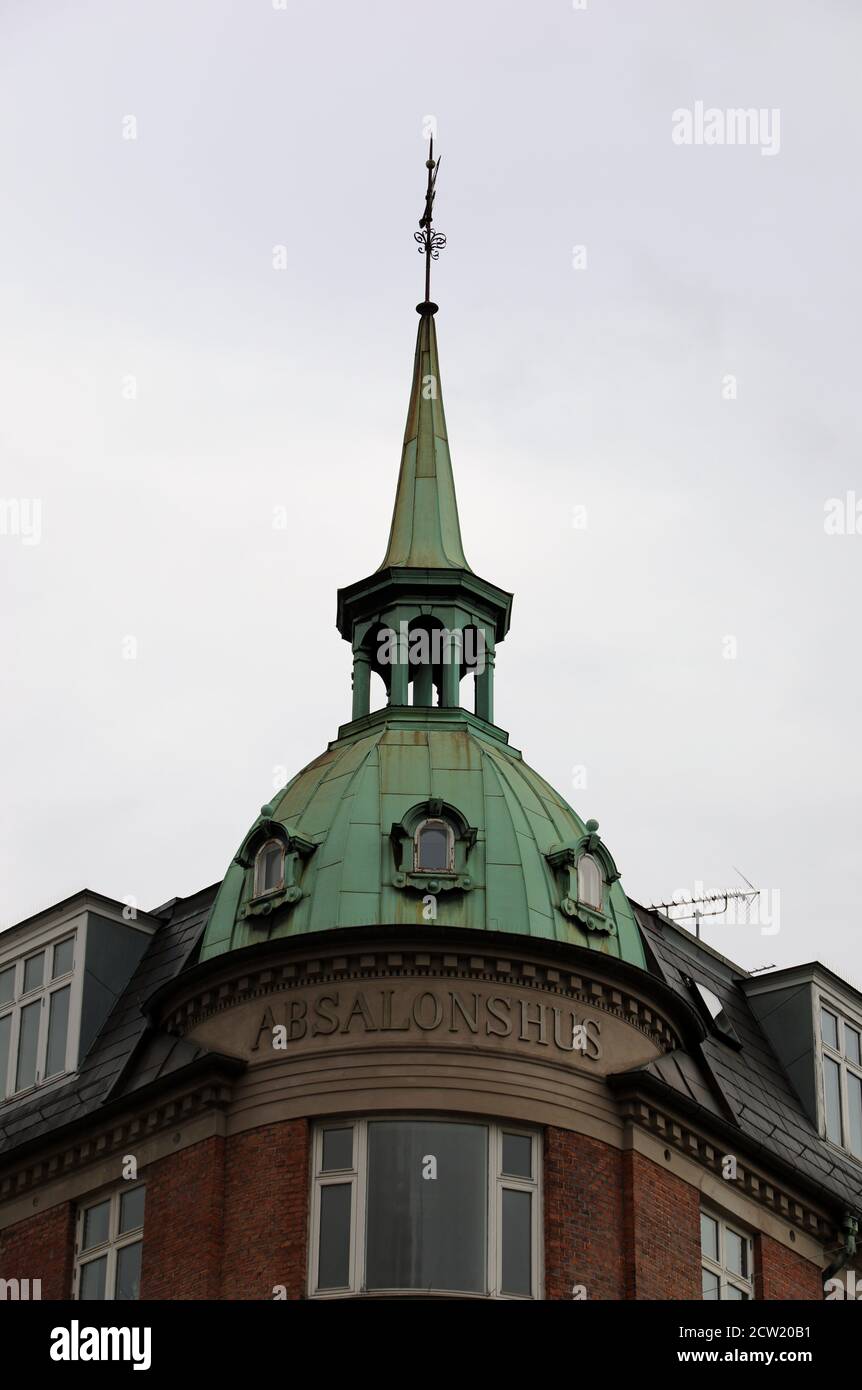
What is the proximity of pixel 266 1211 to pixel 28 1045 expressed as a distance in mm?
7923

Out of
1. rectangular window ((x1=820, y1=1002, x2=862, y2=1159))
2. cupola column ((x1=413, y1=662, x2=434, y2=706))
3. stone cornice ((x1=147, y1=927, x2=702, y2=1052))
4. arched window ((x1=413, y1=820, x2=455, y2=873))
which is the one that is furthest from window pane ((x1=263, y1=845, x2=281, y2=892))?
rectangular window ((x1=820, y1=1002, x2=862, y2=1159))

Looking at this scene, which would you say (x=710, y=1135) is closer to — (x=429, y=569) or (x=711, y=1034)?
(x=711, y=1034)

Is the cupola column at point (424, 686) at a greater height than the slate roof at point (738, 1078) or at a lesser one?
greater

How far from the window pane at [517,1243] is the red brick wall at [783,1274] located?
186 inches

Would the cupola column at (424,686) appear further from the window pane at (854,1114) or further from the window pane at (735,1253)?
the window pane at (735,1253)

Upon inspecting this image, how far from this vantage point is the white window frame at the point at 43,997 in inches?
1699

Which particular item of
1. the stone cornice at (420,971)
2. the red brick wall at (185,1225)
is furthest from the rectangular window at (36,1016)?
the red brick wall at (185,1225)

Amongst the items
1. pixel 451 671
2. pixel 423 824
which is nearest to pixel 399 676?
pixel 451 671

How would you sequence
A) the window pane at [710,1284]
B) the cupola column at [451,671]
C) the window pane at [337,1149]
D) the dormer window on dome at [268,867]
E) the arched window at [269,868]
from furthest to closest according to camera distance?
1. the cupola column at [451,671]
2. the arched window at [269,868]
3. the dormer window on dome at [268,867]
4. the window pane at [710,1284]
5. the window pane at [337,1149]

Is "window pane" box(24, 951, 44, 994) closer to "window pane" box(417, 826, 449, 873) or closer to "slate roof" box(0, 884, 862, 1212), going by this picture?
"slate roof" box(0, 884, 862, 1212)

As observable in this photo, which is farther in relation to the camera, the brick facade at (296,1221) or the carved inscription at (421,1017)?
the carved inscription at (421,1017)
